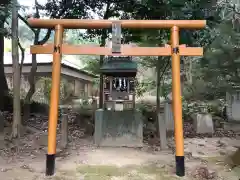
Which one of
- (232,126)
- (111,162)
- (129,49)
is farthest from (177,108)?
(232,126)

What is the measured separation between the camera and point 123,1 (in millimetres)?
8617

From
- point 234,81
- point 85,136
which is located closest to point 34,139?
point 85,136

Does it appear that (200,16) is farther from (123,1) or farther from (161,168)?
(161,168)

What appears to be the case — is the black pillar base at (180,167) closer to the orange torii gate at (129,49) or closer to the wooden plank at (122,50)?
the orange torii gate at (129,49)

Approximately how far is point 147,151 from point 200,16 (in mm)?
3678

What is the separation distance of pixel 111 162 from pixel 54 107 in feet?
5.24

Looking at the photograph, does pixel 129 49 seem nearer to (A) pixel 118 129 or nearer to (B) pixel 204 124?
(A) pixel 118 129

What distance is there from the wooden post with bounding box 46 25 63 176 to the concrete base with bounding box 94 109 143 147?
220 centimetres

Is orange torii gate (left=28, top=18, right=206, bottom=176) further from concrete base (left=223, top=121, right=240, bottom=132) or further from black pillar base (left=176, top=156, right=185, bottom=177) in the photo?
concrete base (left=223, top=121, right=240, bottom=132)

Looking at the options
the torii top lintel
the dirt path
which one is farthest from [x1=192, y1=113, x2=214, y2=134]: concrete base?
the torii top lintel

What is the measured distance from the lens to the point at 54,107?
505 centimetres

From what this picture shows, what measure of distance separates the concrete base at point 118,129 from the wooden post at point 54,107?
2198mm

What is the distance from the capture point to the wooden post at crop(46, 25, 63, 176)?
16.5 feet

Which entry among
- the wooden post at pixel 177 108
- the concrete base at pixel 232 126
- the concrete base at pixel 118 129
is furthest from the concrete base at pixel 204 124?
the wooden post at pixel 177 108
